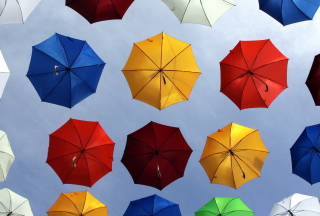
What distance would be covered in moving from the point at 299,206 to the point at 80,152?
10091 mm

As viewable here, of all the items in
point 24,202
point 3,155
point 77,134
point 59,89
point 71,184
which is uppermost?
point 59,89

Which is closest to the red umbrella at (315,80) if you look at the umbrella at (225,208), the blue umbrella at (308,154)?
the blue umbrella at (308,154)

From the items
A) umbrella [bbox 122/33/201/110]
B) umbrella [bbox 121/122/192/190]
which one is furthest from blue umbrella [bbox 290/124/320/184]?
umbrella [bbox 122/33/201/110]

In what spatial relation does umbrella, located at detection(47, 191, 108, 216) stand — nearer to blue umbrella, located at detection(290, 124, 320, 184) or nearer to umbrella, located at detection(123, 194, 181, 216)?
umbrella, located at detection(123, 194, 181, 216)

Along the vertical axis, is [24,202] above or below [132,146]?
below

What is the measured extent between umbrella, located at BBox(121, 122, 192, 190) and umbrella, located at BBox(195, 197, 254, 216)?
2156 mm

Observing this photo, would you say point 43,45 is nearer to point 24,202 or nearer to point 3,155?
point 3,155

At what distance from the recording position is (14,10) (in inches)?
525

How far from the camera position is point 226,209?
602 inches

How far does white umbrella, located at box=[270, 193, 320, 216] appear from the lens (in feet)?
50.3

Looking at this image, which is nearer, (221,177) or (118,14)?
(118,14)

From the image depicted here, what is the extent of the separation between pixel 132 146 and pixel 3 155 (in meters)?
6.13

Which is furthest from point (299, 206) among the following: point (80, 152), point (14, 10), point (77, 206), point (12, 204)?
point (14, 10)

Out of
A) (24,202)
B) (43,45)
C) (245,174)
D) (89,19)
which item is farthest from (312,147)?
(24,202)
